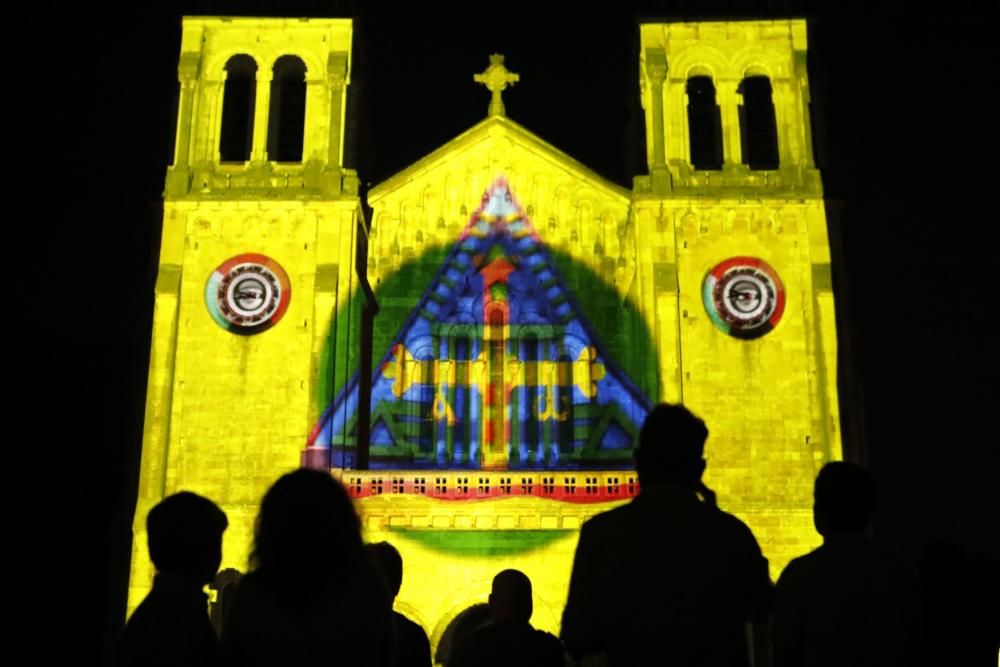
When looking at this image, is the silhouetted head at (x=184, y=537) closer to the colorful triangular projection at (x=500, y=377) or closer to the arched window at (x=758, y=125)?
the colorful triangular projection at (x=500, y=377)

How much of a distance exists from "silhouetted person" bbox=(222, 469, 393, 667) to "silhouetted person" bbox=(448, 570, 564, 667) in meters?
1.47

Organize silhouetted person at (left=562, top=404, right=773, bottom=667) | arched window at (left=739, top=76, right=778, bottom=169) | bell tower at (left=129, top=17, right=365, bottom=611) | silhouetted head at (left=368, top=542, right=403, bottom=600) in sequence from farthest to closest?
arched window at (left=739, top=76, right=778, bottom=169) → bell tower at (left=129, top=17, right=365, bottom=611) → silhouetted head at (left=368, top=542, right=403, bottom=600) → silhouetted person at (left=562, top=404, right=773, bottom=667)

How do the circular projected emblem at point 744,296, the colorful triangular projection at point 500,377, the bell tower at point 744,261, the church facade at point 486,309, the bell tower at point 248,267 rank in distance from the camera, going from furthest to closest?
the colorful triangular projection at point 500,377, the circular projected emblem at point 744,296, the bell tower at point 744,261, the bell tower at point 248,267, the church facade at point 486,309

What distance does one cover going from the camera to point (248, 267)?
2883 cm

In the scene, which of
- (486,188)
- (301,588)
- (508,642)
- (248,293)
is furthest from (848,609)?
(486,188)

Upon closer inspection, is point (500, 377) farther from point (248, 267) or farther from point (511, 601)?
point (511, 601)

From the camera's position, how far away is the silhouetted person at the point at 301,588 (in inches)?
228

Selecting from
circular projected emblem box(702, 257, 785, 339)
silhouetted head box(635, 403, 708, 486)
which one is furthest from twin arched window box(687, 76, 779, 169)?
silhouetted head box(635, 403, 708, 486)

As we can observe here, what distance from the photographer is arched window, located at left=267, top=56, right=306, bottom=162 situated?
3081 cm

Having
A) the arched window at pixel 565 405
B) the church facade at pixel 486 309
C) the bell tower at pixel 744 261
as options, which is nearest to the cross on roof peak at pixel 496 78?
the church facade at pixel 486 309

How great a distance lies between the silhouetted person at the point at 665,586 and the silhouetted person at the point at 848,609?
0.47 meters

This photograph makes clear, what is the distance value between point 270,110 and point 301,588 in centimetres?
2652

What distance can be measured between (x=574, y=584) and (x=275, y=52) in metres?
27.1

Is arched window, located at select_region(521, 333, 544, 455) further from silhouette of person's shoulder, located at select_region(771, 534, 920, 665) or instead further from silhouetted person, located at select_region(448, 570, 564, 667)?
silhouette of person's shoulder, located at select_region(771, 534, 920, 665)
